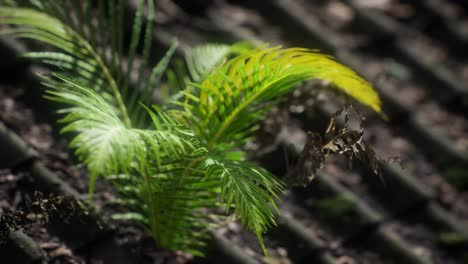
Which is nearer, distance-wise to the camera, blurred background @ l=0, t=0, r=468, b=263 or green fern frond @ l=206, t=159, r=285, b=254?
green fern frond @ l=206, t=159, r=285, b=254

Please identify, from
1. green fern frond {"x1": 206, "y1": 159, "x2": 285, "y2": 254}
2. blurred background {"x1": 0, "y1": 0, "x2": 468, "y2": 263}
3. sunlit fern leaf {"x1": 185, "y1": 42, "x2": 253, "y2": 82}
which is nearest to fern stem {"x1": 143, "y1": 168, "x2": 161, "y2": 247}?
blurred background {"x1": 0, "y1": 0, "x2": 468, "y2": 263}

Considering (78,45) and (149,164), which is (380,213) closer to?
(149,164)

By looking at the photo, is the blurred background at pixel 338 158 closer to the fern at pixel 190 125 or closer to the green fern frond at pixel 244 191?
the fern at pixel 190 125

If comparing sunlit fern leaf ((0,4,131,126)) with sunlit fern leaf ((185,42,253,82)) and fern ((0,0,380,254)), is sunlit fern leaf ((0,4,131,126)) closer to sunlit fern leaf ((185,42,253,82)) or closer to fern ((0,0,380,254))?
fern ((0,0,380,254))

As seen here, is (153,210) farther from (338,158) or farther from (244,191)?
(338,158)

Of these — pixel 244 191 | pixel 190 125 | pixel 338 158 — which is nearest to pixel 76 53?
pixel 190 125

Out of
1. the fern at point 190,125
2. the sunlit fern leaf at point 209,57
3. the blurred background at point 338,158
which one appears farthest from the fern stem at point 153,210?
the sunlit fern leaf at point 209,57

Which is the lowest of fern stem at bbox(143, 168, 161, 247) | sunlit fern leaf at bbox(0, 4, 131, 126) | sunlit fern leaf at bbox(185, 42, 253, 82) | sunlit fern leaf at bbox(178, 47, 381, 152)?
fern stem at bbox(143, 168, 161, 247)

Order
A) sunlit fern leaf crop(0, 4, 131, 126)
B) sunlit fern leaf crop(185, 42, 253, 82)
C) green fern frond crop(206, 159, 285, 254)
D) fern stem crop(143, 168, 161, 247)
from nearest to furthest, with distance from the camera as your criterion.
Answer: green fern frond crop(206, 159, 285, 254) → fern stem crop(143, 168, 161, 247) → sunlit fern leaf crop(0, 4, 131, 126) → sunlit fern leaf crop(185, 42, 253, 82)
